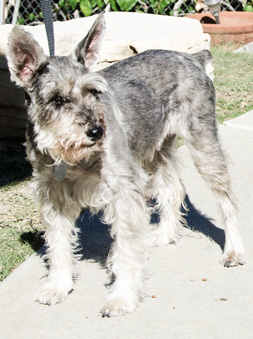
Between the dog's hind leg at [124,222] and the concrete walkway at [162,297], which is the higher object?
the dog's hind leg at [124,222]

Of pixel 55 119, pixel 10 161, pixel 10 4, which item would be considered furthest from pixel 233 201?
pixel 10 4

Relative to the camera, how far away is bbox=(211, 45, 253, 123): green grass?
360 inches

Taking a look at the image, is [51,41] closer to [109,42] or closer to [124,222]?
[124,222]

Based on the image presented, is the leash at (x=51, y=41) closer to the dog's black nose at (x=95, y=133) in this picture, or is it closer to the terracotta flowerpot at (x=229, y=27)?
the dog's black nose at (x=95, y=133)

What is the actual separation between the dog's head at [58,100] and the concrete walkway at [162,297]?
1127 millimetres

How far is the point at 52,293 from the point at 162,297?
2.68ft

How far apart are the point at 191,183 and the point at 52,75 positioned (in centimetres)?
290

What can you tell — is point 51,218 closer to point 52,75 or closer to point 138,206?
point 138,206

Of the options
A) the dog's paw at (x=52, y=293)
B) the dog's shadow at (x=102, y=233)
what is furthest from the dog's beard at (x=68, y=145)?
the dog's shadow at (x=102, y=233)

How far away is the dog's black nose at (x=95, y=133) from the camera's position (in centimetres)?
400

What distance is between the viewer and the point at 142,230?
14.8 feet

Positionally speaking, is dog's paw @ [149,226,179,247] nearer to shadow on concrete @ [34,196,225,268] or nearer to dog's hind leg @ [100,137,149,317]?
shadow on concrete @ [34,196,225,268]

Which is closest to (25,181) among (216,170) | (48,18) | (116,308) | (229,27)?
(48,18)

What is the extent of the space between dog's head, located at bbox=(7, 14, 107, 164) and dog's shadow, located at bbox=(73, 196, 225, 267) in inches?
52.1
